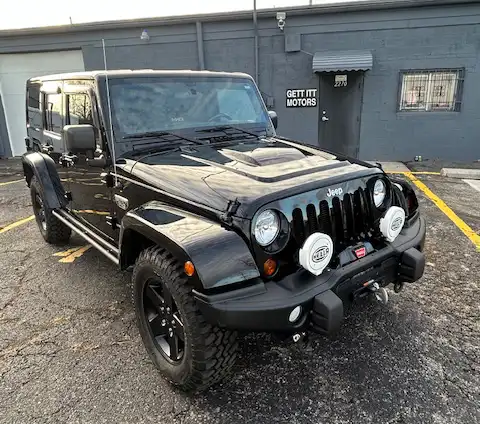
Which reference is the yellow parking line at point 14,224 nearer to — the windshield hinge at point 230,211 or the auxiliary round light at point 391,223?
the windshield hinge at point 230,211

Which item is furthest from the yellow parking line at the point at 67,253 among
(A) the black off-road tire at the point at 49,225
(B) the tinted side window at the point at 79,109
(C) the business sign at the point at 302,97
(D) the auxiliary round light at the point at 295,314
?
(C) the business sign at the point at 302,97

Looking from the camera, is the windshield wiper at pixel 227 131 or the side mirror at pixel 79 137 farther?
the windshield wiper at pixel 227 131

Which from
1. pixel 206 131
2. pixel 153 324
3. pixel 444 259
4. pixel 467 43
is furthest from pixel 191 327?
pixel 467 43

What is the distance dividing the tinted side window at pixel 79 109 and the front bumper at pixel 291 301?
6.38ft

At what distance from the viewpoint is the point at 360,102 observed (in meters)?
9.23

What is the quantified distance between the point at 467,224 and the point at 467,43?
564 centimetres

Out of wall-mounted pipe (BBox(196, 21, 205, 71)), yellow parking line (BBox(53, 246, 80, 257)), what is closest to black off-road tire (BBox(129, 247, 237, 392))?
yellow parking line (BBox(53, 246, 80, 257))

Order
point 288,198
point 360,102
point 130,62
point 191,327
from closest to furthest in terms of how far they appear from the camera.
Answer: point 191,327 → point 288,198 → point 360,102 → point 130,62

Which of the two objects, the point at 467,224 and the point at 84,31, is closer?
the point at 467,224

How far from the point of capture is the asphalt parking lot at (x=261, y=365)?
220 centimetres

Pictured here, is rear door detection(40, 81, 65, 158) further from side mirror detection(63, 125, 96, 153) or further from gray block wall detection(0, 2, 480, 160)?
gray block wall detection(0, 2, 480, 160)

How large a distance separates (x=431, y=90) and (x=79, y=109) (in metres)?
8.33

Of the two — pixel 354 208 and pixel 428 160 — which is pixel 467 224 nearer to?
pixel 354 208

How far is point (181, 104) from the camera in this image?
127 inches
